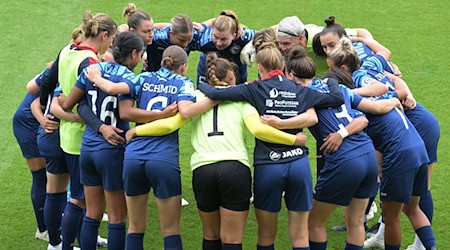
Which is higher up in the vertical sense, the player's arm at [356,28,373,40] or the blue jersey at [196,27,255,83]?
the player's arm at [356,28,373,40]

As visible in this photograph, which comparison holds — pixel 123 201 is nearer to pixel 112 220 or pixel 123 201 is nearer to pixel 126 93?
pixel 112 220

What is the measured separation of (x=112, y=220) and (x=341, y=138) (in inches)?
74.4

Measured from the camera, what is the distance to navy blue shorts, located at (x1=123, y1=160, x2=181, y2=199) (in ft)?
19.1

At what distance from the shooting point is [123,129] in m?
6.17

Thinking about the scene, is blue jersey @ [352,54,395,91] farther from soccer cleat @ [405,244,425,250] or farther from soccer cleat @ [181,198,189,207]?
soccer cleat @ [181,198,189,207]

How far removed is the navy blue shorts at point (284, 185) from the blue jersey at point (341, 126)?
29 centimetres

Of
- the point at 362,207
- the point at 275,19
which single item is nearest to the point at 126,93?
the point at 362,207

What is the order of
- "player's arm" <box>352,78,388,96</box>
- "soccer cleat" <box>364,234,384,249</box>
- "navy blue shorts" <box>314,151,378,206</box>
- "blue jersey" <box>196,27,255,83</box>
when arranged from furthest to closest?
"blue jersey" <box>196,27,255,83</box>, "soccer cleat" <box>364,234,384,249</box>, "player's arm" <box>352,78,388,96</box>, "navy blue shorts" <box>314,151,378,206</box>

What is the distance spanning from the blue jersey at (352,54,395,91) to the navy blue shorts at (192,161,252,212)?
1.31m

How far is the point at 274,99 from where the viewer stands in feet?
19.0

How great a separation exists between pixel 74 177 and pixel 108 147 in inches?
22.1

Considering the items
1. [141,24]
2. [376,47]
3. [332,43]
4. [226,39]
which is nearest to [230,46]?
[226,39]

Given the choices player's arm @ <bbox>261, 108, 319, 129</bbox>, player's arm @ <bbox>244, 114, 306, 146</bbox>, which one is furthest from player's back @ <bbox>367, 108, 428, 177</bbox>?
player's arm @ <bbox>244, 114, 306, 146</bbox>

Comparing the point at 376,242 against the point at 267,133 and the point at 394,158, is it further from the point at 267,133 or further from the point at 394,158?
the point at 267,133
